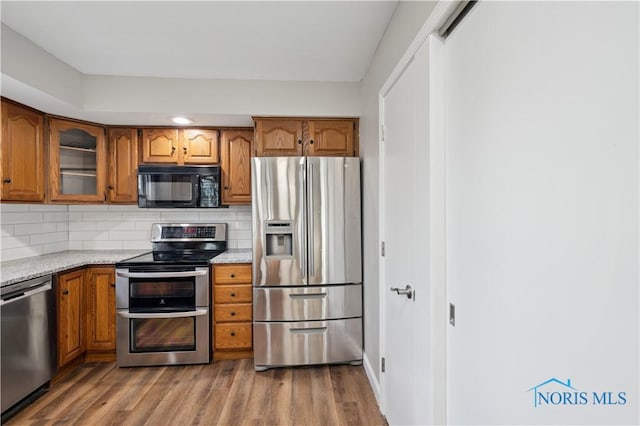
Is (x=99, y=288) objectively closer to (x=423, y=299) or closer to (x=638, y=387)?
(x=423, y=299)

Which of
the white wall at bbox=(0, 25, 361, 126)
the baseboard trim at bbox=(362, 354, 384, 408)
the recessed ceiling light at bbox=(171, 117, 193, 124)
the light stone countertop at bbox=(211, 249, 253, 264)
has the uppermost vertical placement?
the white wall at bbox=(0, 25, 361, 126)

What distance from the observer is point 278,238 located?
274 cm

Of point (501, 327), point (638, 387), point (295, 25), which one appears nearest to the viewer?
point (638, 387)

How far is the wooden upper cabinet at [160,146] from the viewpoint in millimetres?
3129

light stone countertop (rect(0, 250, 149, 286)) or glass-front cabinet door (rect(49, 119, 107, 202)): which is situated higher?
glass-front cabinet door (rect(49, 119, 107, 202))

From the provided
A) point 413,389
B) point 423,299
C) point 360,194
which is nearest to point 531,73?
point 423,299

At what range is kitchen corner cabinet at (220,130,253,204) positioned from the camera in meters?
3.17

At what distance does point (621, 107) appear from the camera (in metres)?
0.60

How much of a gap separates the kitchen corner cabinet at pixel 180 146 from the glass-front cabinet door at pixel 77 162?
0.41 metres

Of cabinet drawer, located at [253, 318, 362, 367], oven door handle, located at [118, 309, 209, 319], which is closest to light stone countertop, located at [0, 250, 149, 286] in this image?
oven door handle, located at [118, 309, 209, 319]

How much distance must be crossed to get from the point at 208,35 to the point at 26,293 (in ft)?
6.85

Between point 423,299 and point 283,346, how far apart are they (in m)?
1.66

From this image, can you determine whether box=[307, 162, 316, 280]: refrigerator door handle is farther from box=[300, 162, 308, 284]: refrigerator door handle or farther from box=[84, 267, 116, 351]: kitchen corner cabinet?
box=[84, 267, 116, 351]: kitchen corner cabinet

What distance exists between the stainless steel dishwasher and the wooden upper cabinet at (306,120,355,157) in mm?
2270
